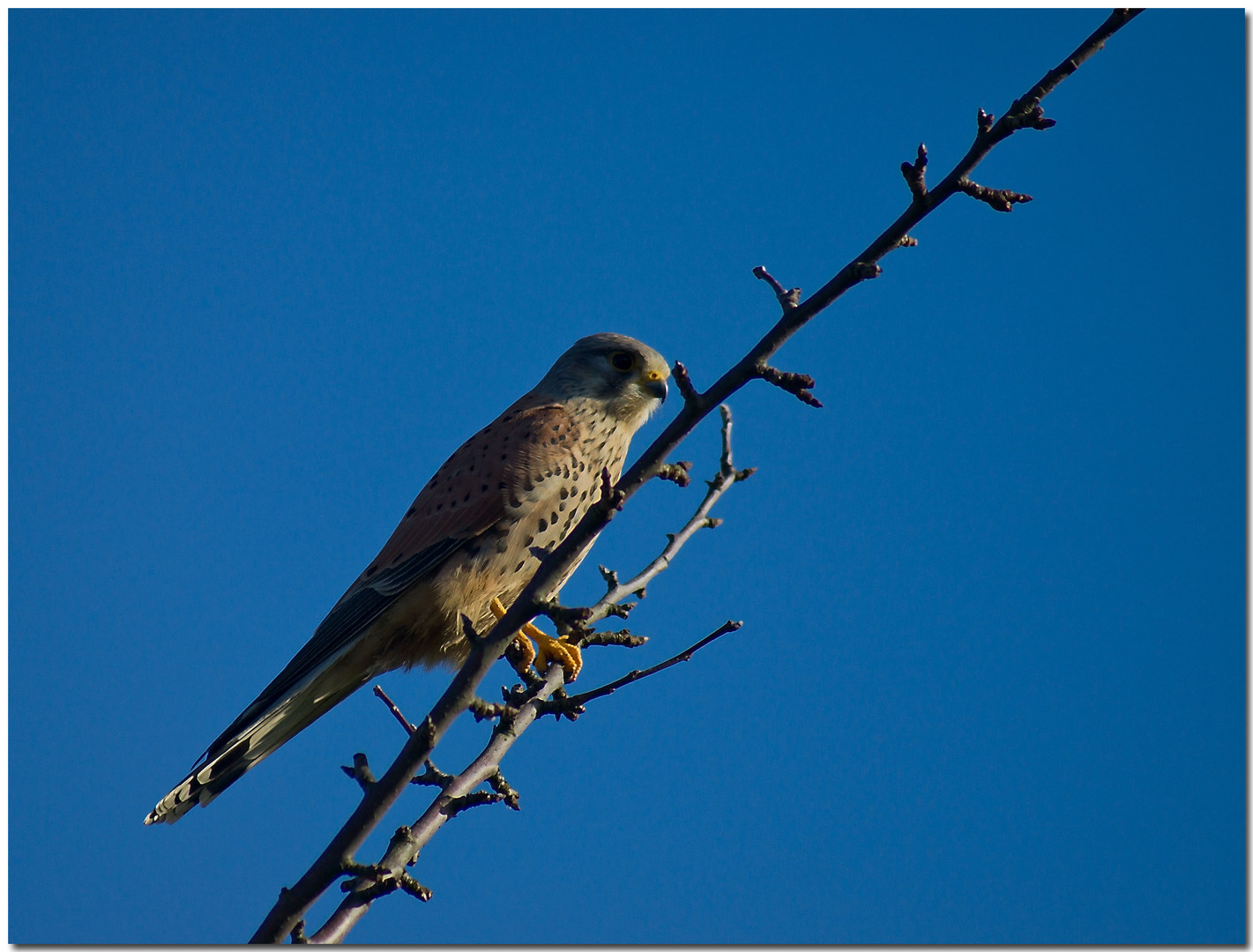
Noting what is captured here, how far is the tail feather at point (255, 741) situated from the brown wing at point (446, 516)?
0.09 m

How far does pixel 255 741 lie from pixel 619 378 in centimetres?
198

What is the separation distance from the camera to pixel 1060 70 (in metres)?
1.92

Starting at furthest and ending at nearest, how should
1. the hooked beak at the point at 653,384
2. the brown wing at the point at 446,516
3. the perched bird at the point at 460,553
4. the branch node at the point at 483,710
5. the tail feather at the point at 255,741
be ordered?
the hooked beak at the point at 653,384
the brown wing at the point at 446,516
the perched bird at the point at 460,553
the tail feather at the point at 255,741
the branch node at the point at 483,710

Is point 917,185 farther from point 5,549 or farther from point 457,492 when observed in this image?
point 5,549

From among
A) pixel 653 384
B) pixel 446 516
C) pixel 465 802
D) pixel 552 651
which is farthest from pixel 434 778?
pixel 653 384

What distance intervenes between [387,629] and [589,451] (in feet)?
3.37

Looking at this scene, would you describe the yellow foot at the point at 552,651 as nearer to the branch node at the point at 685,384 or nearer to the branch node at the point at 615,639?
the branch node at the point at 615,639

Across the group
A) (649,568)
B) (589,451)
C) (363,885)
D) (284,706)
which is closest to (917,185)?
(649,568)

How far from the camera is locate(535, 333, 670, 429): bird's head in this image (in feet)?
14.1

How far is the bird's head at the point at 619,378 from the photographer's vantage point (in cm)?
429

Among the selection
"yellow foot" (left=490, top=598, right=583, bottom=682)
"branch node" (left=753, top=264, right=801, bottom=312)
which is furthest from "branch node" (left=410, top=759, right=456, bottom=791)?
"branch node" (left=753, top=264, right=801, bottom=312)

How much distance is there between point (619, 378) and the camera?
4.33 metres

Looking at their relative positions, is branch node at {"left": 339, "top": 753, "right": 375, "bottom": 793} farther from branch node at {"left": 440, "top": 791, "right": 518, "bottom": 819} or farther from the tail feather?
the tail feather

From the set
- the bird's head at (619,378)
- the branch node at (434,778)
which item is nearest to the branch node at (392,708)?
the branch node at (434,778)
